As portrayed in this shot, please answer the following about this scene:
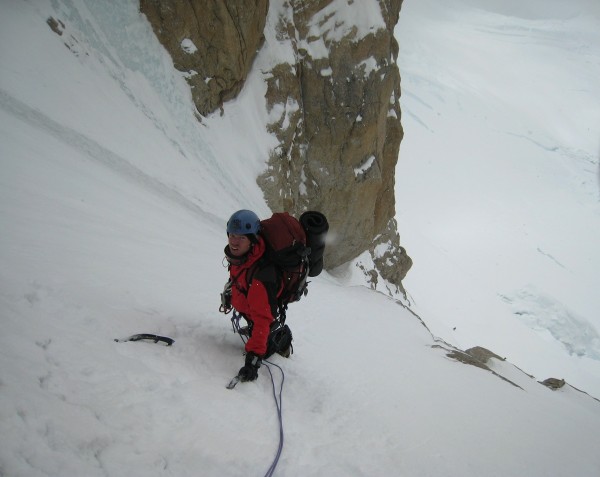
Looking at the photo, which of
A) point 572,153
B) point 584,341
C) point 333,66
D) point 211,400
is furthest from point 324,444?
point 572,153

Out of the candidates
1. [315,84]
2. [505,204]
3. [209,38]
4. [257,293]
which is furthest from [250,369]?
[505,204]

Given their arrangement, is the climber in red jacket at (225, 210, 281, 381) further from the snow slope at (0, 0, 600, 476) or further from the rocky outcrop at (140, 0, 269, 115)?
the rocky outcrop at (140, 0, 269, 115)

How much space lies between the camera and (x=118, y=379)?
2.35 meters

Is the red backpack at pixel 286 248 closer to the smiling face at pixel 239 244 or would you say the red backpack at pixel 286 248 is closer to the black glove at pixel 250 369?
the smiling face at pixel 239 244

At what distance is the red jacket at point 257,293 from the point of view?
2963 millimetres

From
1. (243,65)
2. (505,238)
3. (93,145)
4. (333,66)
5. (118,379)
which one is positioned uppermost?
(505,238)

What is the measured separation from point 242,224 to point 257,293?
23.5 inches

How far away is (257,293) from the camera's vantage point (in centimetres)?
298

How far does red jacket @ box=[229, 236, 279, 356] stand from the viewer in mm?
2963

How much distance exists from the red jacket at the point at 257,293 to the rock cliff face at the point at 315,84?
31.2 ft

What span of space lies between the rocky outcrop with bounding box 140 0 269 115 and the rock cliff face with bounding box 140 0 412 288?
28mm

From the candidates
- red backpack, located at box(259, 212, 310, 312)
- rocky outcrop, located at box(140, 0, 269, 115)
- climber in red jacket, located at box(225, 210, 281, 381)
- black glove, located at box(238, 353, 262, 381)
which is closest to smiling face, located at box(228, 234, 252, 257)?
climber in red jacket, located at box(225, 210, 281, 381)

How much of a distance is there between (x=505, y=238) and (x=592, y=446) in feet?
112

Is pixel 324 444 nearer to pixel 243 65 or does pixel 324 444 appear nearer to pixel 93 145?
pixel 93 145
